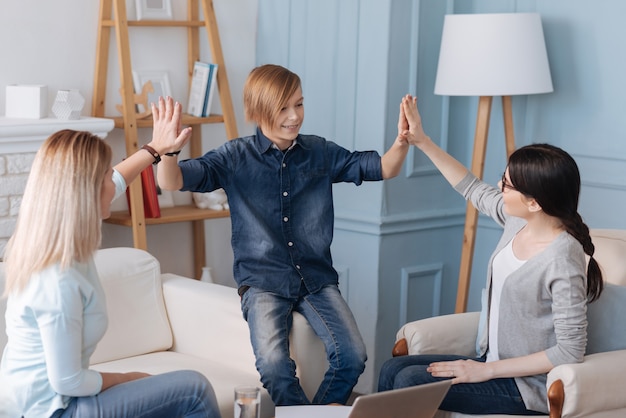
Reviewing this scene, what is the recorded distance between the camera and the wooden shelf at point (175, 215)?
361 cm

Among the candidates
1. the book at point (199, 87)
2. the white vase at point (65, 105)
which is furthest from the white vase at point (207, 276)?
the white vase at point (65, 105)

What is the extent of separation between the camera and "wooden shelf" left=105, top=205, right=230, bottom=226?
11.8ft

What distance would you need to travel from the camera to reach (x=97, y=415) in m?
2.17

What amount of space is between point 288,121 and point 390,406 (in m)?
1.09

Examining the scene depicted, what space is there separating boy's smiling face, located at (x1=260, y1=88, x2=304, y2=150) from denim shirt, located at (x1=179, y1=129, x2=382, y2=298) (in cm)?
5

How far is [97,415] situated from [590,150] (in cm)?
228

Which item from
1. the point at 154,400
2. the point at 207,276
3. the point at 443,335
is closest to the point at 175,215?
the point at 207,276

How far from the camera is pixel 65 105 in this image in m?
3.37

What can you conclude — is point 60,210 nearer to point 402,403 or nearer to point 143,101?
point 402,403

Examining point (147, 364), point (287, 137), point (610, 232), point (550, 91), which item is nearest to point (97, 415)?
point (147, 364)

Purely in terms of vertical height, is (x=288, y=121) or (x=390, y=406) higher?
(x=288, y=121)

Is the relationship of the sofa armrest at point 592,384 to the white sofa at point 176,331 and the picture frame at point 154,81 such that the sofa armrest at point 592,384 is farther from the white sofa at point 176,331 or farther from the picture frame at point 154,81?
the picture frame at point 154,81

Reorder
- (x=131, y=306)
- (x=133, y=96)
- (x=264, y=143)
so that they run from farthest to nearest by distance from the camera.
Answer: (x=133, y=96) < (x=131, y=306) < (x=264, y=143)

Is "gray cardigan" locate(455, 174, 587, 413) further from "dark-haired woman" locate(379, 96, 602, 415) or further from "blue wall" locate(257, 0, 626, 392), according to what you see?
"blue wall" locate(257, 0, 626, 392)
